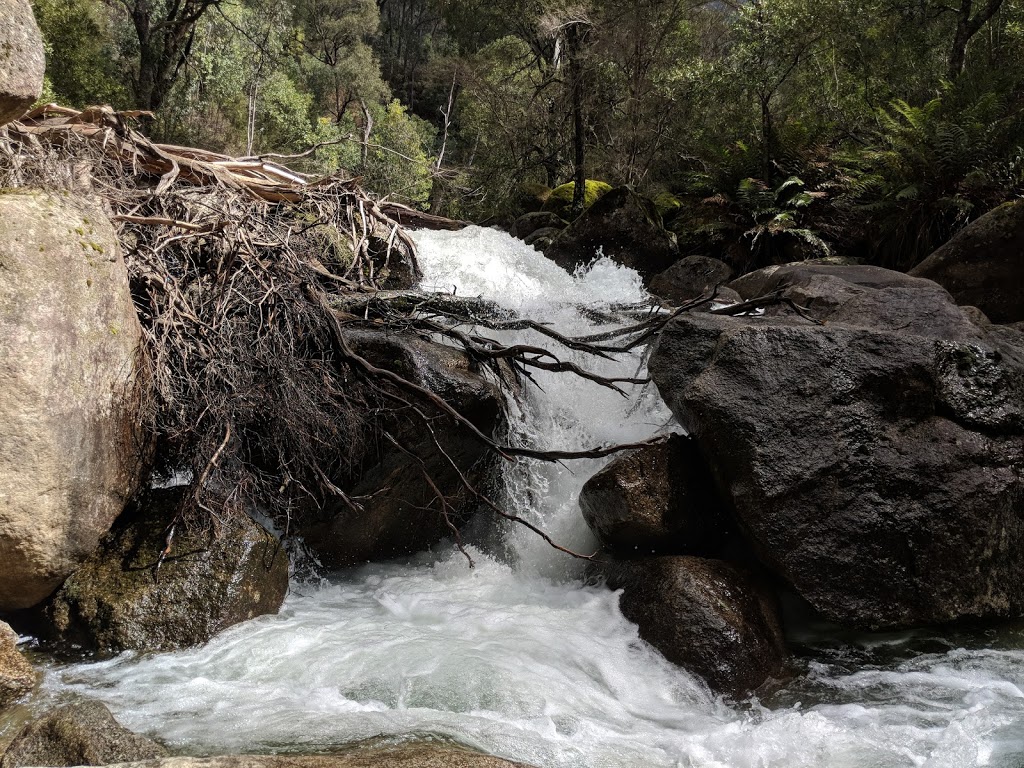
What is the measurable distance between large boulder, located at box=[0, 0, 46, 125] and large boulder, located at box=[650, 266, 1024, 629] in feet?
12.5

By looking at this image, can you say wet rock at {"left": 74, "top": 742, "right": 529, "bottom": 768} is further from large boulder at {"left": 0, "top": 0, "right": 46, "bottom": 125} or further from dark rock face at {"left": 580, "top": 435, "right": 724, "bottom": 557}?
large boulder at {"left": 0, "top": 0, "right": 46, "bottom": 125}

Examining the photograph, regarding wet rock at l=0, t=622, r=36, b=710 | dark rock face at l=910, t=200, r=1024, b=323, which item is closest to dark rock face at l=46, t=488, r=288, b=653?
wet rock at l=0, t=622, r=36, b=710

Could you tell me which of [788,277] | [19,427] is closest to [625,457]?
[19,427]

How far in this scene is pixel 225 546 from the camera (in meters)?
4.44

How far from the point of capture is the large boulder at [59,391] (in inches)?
144

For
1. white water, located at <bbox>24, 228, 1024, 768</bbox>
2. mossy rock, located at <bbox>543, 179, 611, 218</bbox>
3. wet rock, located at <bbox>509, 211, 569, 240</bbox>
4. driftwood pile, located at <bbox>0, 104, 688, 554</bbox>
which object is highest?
mossy rock, located at <bbox>543, 179, 611, 218</bbox>

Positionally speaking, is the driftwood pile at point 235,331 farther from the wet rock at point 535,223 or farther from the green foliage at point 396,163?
the green foliage at point 396,163

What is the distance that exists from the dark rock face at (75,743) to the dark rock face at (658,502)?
9.39ft

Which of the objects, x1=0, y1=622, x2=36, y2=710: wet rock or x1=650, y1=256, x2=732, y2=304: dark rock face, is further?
x1=650, y1=256, x2=732, y2=304: dark rock face

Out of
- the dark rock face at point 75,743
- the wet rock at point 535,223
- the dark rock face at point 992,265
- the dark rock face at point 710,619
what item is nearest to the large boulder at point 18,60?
the dark rock face at point 75,743

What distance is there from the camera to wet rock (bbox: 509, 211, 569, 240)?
52.5ft

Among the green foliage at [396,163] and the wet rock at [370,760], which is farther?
the green foliage at [396,163]

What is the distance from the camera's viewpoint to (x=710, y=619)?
13.5ft

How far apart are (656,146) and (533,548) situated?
1355 cm
